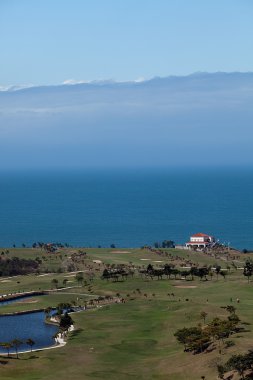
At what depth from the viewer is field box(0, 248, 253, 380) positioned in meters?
80.4

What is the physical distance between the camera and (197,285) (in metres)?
133

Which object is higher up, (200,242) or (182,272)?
(200,242)

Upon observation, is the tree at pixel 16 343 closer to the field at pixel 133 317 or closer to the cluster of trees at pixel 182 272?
the field at pixel 133 317

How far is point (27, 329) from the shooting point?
344 ft

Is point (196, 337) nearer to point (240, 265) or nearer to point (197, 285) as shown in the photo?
point (197, 285)

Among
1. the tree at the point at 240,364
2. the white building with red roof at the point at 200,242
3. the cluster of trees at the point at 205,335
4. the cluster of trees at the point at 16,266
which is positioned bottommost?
the tree at the point at 240,364

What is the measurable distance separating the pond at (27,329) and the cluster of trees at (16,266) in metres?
40.7

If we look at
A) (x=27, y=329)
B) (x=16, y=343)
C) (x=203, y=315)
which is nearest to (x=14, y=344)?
(x=16, y=343)

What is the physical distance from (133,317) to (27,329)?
14791 millimetres

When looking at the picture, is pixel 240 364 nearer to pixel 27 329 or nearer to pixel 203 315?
pixel 203 315

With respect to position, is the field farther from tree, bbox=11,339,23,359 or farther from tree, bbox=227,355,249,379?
tree, bbox=227,355,249,379

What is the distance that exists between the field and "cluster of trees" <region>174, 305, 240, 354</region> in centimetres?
105

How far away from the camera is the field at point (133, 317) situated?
264ft

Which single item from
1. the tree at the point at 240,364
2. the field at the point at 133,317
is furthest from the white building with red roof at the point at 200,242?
the tree at the point at 240,364
